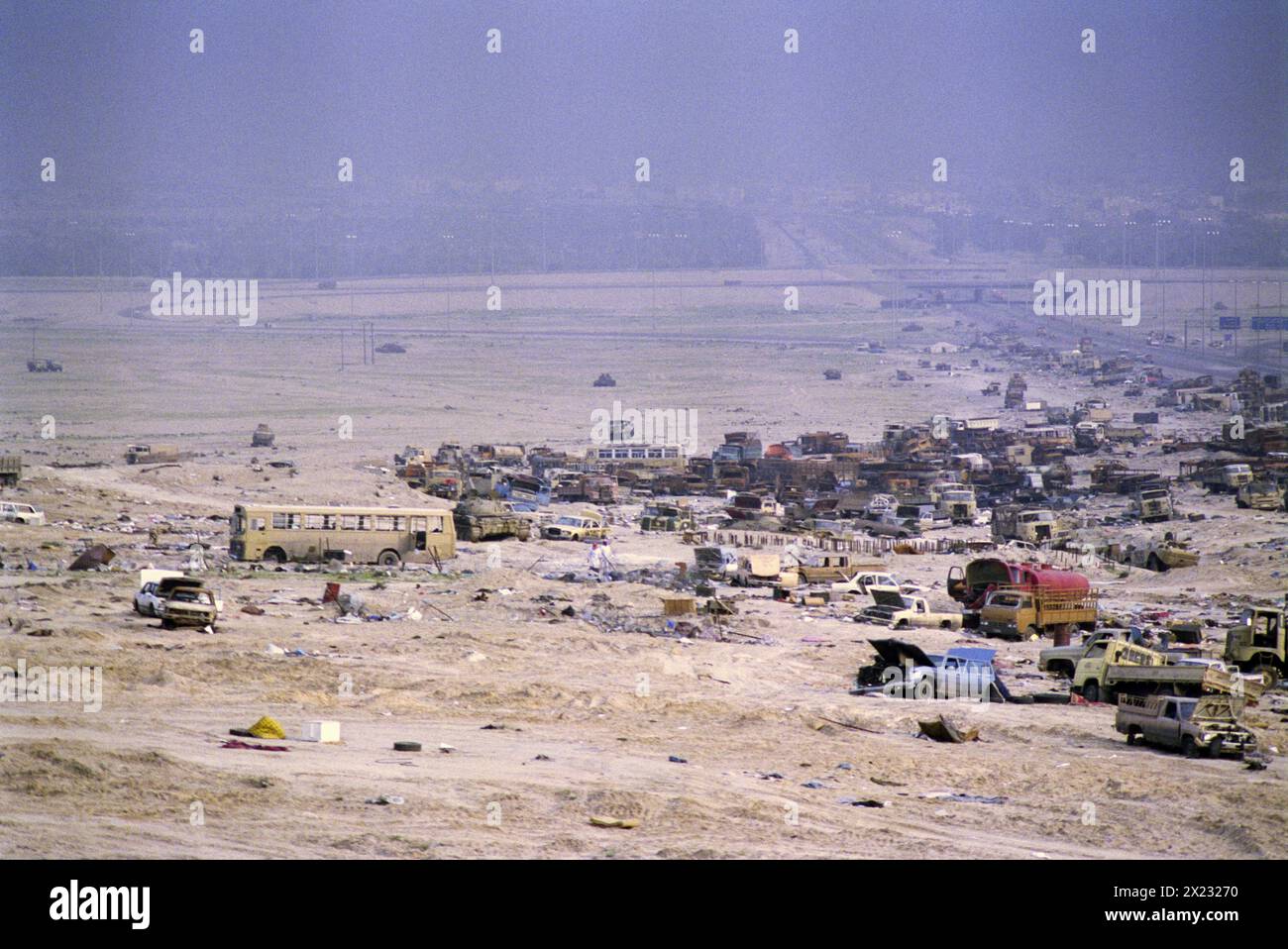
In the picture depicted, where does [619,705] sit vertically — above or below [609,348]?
below

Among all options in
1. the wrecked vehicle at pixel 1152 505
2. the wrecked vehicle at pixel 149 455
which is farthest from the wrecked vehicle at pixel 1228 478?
the wrecked vehicle at pixel 149 455

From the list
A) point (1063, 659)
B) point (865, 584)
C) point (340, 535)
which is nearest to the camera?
point (1063, 659)

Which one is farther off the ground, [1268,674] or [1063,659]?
[1063,659]

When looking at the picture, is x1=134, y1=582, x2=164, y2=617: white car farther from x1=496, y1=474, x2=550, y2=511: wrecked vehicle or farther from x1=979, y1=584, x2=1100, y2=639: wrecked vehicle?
x1=496, y1=474, x2=550, y2=511: wrecked vehicle

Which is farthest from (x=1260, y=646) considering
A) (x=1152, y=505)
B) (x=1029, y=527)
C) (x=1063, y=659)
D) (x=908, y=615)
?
(x=1152, y=505)

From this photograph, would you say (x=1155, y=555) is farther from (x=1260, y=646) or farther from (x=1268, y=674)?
(x=1268, y=674)

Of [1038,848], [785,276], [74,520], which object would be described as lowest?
[1038,848]
